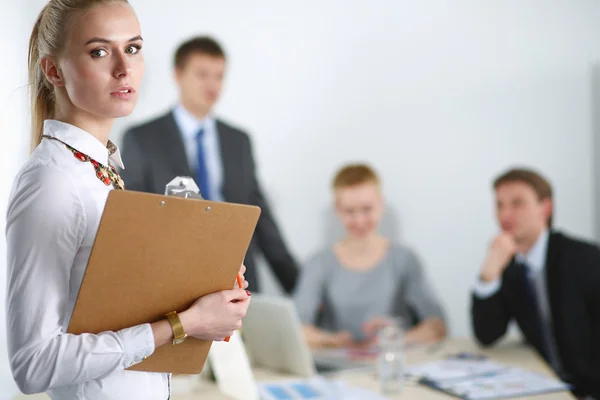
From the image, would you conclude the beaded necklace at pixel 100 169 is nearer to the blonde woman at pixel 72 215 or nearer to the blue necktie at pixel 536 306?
the blonde woman at pixel 72 215

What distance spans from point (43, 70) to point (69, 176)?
0.18 meters

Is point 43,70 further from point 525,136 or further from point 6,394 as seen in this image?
point 525,136

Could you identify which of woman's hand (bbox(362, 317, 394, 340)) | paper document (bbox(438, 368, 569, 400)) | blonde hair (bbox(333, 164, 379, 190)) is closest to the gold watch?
paper document (bbox(438, 368, 569, 400))

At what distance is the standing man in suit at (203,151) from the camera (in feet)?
10.1

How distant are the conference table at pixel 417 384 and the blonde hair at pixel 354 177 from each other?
2.82ft

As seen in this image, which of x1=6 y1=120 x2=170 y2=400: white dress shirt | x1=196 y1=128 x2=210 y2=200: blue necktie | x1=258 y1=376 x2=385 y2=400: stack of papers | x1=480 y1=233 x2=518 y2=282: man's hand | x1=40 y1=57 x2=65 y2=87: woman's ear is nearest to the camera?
x1=6 y1=120 x2=170 y2=400: white dress shirt

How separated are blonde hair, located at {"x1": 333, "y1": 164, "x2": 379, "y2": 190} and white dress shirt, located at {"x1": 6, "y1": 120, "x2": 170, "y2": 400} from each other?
94.6 inches

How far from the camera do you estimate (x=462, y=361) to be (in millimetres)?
2424

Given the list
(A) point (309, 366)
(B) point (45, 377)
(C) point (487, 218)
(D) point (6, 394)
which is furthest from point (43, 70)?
(C) point (487, 218)

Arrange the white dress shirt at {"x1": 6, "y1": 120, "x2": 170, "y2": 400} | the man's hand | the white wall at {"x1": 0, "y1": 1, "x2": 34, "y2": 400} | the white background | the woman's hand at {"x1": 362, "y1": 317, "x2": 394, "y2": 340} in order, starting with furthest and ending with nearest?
the white background, the woman's hand at {"x1": 362, "y1": 317, "x2": 394, "y2": 340}, the man's hand, the white wall at {"x1": 0, "y1": 1, "x2": 34, "y2": 400}, the white dress shirt at {"x1": 6, "y1": 120, "x2": 170, "y2": 400}

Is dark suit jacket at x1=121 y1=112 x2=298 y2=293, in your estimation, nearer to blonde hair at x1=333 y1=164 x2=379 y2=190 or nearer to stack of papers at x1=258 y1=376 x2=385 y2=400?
blonde hair at x1=333 y1=164 x2=379 y2=190

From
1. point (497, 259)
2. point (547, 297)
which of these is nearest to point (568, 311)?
point (547, 297)

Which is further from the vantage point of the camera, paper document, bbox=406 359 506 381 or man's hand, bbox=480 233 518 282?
man's hand, bbox=480 233 518 282

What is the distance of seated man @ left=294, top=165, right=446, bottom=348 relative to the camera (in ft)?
10.6
